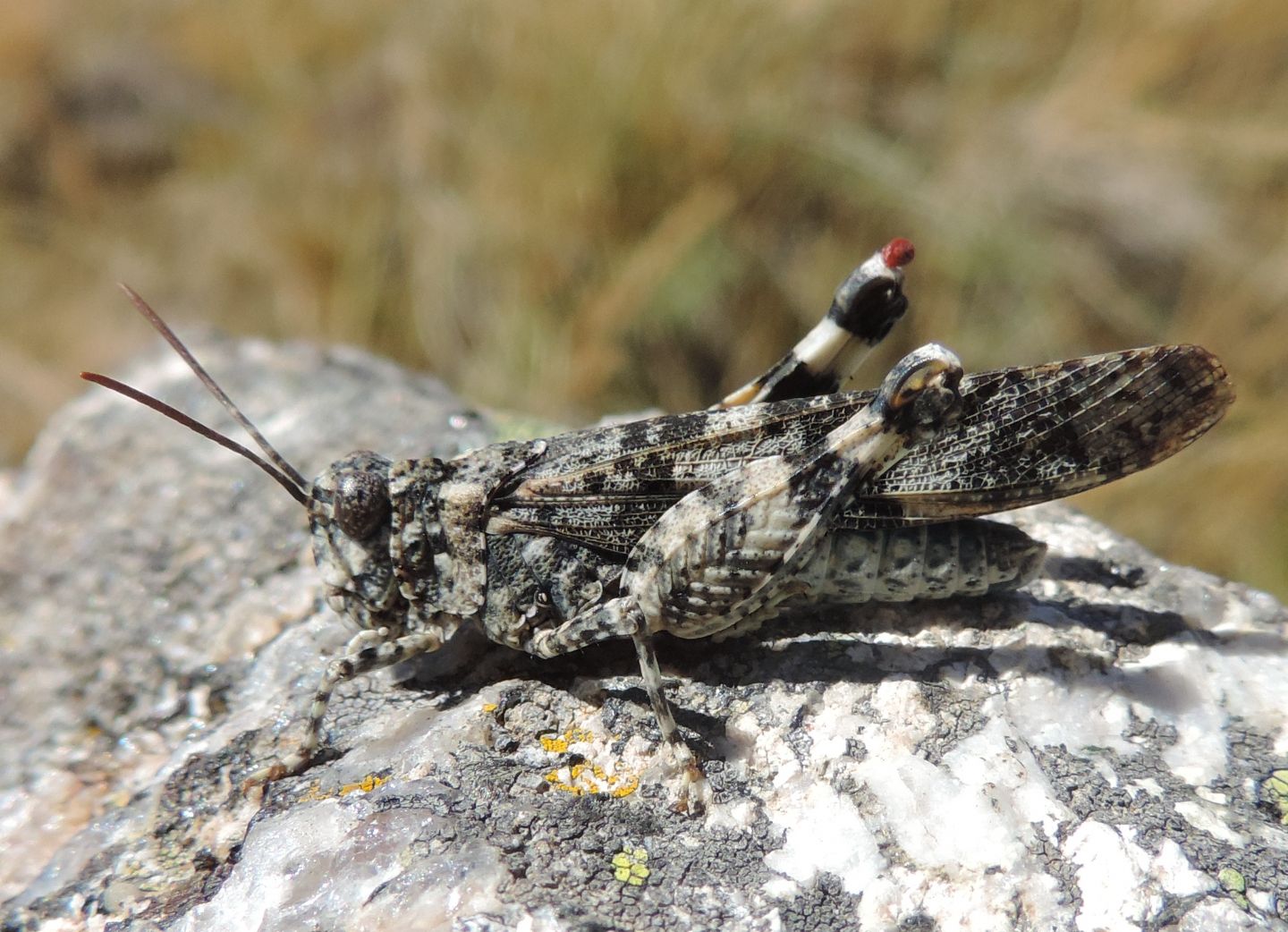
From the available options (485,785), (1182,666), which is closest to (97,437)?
(485,785)

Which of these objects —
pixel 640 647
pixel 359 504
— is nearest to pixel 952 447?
pixel 640 647

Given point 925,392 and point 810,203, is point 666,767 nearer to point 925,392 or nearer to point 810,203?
point 925,392

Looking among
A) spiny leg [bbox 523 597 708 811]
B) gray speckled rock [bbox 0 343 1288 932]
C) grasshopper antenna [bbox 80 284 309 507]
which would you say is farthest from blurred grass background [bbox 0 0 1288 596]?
spiny leg [bbox 523 597 708 811]

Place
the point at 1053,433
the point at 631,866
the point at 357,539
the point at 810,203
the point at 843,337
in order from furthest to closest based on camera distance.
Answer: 1. the point at 810,203
2. the point at 843,337
3. the point at 357,539
4. the point at 1053,433
5. the point at 631,866

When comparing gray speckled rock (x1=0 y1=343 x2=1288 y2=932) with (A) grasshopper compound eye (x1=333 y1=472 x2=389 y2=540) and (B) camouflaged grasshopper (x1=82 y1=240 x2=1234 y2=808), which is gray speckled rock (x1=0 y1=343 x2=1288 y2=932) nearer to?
(B) camouflaged grasshopper (x1=82 y1=240 x2=1234 y2=808)

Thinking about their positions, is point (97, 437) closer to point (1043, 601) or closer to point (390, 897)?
point (390, 897)

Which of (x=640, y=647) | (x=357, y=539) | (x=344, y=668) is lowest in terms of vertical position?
(x=640, y=647)

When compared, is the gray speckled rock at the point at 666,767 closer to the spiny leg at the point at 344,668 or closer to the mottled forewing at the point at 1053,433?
the spiny leg at the point at 344,668
